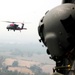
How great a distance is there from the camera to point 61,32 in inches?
191

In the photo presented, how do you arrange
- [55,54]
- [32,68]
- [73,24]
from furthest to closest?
[32,68] → [55,54] → [73,24]

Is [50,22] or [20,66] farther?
[20,66]

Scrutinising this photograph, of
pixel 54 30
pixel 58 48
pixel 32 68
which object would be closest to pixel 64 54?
pixel 58 48

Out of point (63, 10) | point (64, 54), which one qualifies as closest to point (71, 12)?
point (63, 10)

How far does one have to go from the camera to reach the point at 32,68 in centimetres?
13025

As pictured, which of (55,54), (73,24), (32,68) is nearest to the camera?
(73,24)

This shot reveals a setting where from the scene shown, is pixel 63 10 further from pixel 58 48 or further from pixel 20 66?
pixel 20 66

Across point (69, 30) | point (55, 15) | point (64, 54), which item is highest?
point (55, 15)

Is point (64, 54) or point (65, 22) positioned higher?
point (65, 22)

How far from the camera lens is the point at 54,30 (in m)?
4.95

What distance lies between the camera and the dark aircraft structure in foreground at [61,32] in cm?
478

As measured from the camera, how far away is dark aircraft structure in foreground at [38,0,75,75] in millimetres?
4781

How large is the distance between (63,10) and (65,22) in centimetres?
32

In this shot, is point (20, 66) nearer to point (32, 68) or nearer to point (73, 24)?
point (32, 68)
